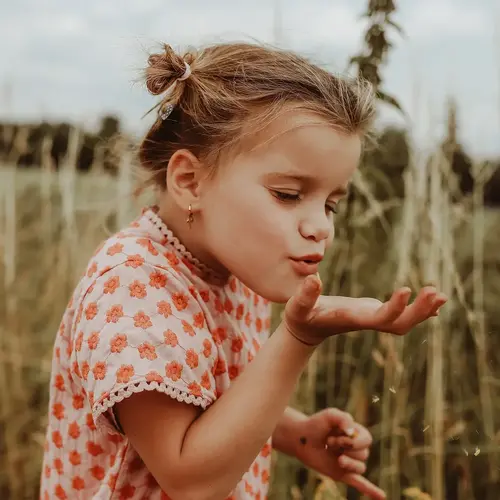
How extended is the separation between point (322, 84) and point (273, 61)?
0.10 m

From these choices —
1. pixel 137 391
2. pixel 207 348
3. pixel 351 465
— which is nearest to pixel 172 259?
pixel 207 348

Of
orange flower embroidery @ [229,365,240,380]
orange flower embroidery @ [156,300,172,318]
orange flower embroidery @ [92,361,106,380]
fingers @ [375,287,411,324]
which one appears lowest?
orange flower embroidery @ [229,365,240,380]

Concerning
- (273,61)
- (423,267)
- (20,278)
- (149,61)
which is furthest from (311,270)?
(20,278)

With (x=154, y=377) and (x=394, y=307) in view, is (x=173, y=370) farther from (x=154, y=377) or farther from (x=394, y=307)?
(x=394, y=307)

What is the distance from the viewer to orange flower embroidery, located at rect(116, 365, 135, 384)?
3.50ft

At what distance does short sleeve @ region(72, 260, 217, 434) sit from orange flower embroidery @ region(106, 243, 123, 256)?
4 centimetres

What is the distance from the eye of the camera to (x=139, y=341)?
3.57 feet

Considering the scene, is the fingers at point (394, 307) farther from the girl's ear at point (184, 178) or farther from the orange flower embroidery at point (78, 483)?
the orange flower embroidery at point (78, 483)

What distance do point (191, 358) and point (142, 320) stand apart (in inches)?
3.6

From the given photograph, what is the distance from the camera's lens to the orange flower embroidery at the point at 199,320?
1.20 meters

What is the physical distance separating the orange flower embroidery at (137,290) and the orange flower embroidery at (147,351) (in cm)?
8

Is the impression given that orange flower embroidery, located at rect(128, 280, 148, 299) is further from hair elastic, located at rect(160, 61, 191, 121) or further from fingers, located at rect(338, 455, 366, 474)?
fingers, located at rect(338, 455, 366, 474)

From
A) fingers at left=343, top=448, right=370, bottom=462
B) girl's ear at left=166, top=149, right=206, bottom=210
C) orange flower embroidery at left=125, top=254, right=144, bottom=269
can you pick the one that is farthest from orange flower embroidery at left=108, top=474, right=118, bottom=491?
fingers at left=343, top=448, right=370, bottom=462

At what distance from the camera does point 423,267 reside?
6.19ft
